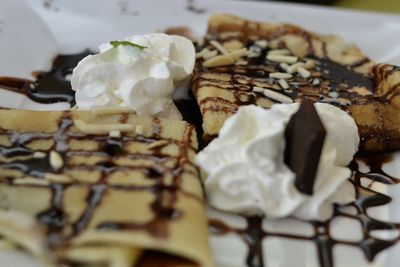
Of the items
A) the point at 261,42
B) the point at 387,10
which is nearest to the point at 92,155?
the point at 261,42

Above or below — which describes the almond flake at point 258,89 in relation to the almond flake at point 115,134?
above

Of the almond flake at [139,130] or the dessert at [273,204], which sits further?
the almond flake at [139,130]

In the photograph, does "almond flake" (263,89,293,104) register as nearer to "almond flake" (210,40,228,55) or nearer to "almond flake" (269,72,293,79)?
"almond flake" (269,72,293,79)

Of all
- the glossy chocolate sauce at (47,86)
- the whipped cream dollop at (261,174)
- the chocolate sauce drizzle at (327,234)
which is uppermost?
the whipped cream dollop at (261,174)

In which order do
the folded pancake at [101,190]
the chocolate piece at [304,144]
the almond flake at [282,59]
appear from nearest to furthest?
1. the folded pancake at [101,190]
2. the chocolate piece at [304,144]
3. the almond flake at [282,59]

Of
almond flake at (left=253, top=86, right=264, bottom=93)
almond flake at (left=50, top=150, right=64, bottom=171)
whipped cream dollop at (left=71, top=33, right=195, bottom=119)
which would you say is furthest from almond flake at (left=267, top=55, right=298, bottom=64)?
almond flake at (left=50, top=150, right=64, bottom=171)

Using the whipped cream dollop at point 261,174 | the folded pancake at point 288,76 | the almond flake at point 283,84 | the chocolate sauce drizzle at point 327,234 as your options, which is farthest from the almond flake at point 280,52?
the chocolate sauce drizzle at point 327,234

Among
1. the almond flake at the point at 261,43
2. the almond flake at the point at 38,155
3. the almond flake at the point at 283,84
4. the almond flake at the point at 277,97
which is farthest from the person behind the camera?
the almond flake at the point at 261,43

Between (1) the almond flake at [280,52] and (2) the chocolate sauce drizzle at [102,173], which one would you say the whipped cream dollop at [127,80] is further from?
(1) the almond flake at [280,52]
